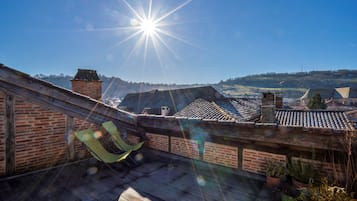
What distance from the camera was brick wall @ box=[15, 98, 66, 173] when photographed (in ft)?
10.8

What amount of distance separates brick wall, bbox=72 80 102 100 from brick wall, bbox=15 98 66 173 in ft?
7.64

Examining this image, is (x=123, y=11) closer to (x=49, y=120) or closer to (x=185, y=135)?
(x=49, y=120)

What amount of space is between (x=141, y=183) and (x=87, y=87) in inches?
170

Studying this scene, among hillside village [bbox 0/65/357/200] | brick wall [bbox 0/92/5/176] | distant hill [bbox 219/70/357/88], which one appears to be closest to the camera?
hillside village [bbox 0/65/357/200]

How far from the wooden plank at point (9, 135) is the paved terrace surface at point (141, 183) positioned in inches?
11.2

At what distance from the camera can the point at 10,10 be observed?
216 inches

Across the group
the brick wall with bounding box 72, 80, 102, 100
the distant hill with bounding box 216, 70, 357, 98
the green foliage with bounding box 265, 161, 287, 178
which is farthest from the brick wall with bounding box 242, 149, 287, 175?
the distant hill with bounding box 216, 70, 357, 98

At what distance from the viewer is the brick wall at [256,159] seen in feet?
9.59

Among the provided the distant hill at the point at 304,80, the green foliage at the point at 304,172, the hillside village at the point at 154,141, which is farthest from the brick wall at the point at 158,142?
the distant hill at the point at 304,80

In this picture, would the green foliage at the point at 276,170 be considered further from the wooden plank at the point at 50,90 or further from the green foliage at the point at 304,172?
the wooden plank at the point at 50,90

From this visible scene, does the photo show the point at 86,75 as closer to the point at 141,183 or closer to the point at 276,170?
the point at 141,183

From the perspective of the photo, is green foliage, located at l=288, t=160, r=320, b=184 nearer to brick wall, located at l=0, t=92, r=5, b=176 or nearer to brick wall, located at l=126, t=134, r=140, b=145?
brick wall, located at l=126, t=134, r=140, b=145

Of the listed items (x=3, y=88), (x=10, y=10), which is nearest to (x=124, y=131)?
(x=3, y=88)

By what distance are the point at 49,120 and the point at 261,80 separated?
261 feet
